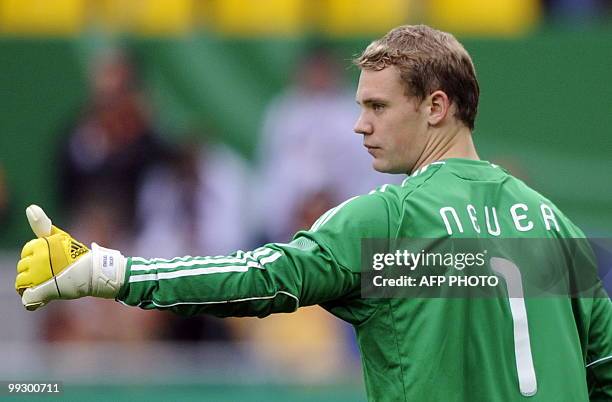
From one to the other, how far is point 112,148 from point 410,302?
6853 millimetres

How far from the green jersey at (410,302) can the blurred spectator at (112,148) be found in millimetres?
6608

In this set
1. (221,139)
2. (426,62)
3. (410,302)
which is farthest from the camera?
(221,139)

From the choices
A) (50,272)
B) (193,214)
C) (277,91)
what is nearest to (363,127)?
(50,272)

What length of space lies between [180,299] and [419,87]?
921 mm

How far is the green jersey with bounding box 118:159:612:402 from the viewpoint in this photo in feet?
10.2

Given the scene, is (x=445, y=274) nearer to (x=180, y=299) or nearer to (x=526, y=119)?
(x=180, y=299)

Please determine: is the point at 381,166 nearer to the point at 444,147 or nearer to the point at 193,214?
the point at 444,147

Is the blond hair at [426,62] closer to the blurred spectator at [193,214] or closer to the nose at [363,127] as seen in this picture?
the nose at [363,127]

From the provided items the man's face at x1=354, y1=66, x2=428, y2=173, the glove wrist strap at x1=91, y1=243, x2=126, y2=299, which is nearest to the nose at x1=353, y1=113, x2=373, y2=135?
the man's face at x1=354, y1=66, x2=428, y2=173

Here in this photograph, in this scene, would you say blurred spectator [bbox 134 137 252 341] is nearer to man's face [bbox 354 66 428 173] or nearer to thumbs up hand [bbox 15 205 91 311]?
man's face [bbox 354 66 428 173]

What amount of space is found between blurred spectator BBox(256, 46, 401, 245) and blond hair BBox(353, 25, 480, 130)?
590 cm

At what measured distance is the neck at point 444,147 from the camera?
11.5 ft

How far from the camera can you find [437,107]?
3492 mm

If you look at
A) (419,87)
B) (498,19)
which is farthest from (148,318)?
(419,87)
